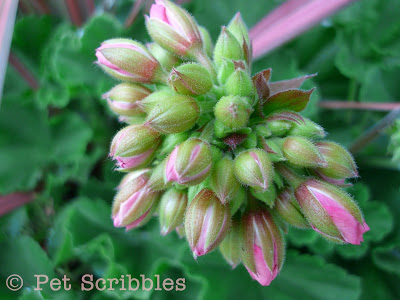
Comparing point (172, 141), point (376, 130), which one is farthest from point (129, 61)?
point (376, 130)

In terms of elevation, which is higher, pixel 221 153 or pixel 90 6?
pixel 90 6

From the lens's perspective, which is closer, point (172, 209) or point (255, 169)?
point (255, 169)

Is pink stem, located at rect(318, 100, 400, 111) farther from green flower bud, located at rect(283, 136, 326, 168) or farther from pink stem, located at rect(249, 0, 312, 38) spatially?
green flower bud, located at rect(283, 136, 326, 168)

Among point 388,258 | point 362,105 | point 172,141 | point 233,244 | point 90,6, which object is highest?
point 90,6

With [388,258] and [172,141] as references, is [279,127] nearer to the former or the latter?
[172,141]

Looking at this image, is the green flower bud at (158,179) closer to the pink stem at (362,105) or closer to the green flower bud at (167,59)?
the green flower bud at (167,59)

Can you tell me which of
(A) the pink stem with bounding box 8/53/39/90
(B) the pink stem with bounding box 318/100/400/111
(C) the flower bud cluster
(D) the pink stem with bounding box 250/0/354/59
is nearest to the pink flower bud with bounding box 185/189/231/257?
(C) the flower bud cluster

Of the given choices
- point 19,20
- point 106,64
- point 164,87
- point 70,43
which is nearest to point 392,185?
point 164,87

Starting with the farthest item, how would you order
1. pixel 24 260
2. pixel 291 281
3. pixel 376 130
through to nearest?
pixel 24 260 → pixel 291 281 → pixel 376 130
